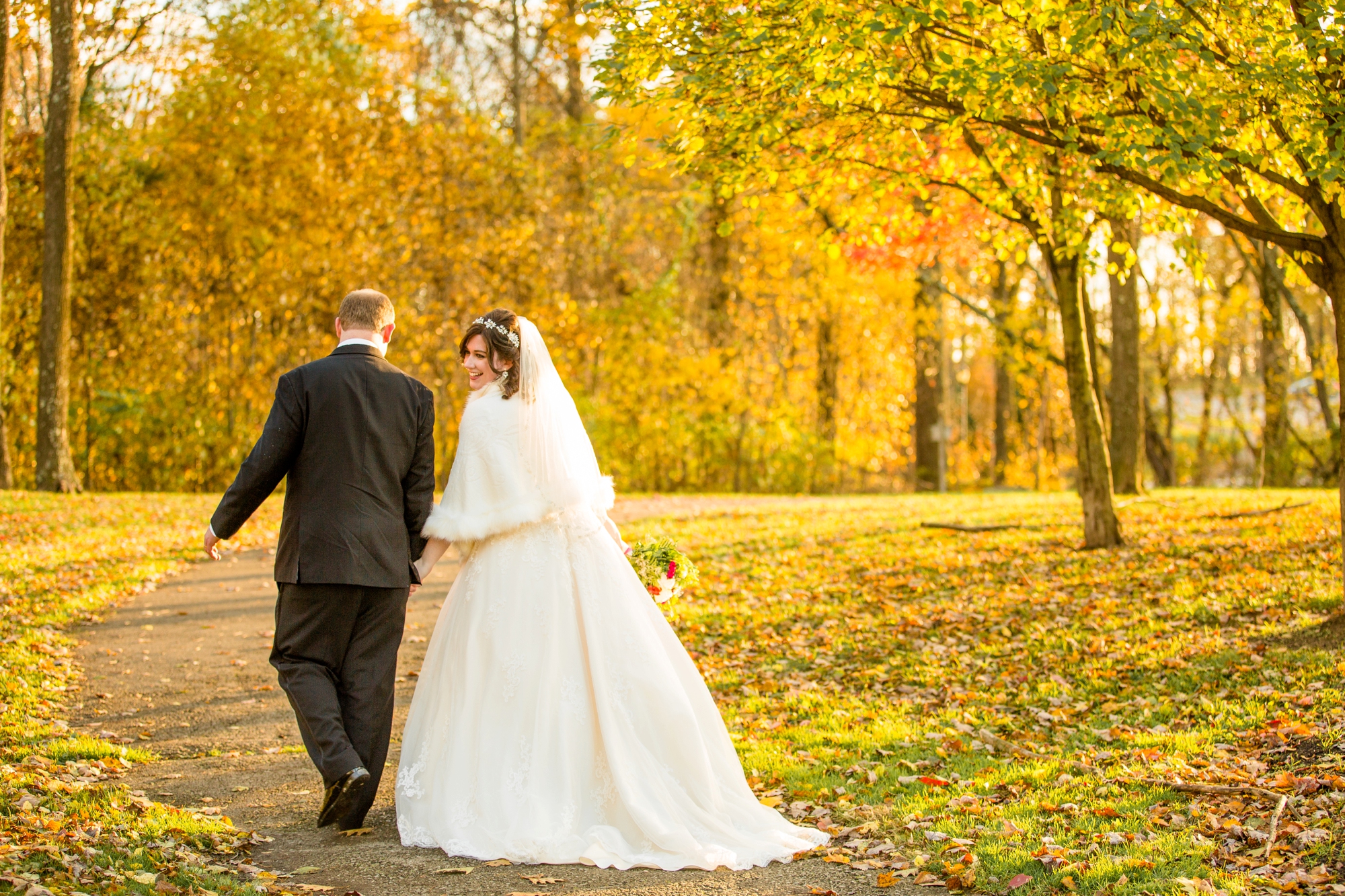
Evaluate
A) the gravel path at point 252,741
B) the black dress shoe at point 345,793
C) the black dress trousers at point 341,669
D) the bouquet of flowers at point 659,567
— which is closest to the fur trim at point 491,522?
the black dress trousers at point 341,669

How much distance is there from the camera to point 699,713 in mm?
4723

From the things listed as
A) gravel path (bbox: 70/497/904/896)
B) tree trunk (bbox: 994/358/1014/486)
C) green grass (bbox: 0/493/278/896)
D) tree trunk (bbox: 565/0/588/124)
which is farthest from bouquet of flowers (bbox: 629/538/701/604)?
tree trunk (bbox: 994/358/1014/486)

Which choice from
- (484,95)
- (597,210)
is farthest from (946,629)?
(484,95)

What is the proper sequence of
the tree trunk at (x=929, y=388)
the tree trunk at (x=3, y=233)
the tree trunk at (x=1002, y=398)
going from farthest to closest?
the tree trunk at (x=1002, y=398)
the tree trunk at (x=929, y=388)
the tree trunk at (x=3, y=233)

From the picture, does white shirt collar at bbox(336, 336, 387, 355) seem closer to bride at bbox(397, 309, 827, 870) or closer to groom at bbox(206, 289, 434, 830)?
groom at bbox(206, 289, 434, 830)

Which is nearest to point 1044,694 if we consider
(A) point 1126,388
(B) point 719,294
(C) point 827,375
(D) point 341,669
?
(D) point 341,669

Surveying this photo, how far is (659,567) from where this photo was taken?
5168 millimetres

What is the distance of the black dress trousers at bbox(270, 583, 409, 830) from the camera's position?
14.5 feet

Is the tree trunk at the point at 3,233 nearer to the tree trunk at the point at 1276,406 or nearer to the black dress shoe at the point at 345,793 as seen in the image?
the black dress shoe at the point at 345,793

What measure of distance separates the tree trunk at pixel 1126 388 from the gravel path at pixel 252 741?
33.1 ft

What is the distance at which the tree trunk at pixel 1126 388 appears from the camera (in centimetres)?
1585

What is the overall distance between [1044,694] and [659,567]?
3.32 m

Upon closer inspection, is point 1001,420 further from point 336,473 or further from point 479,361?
point 336,473

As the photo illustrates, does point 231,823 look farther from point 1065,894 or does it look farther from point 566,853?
point 1065,894
